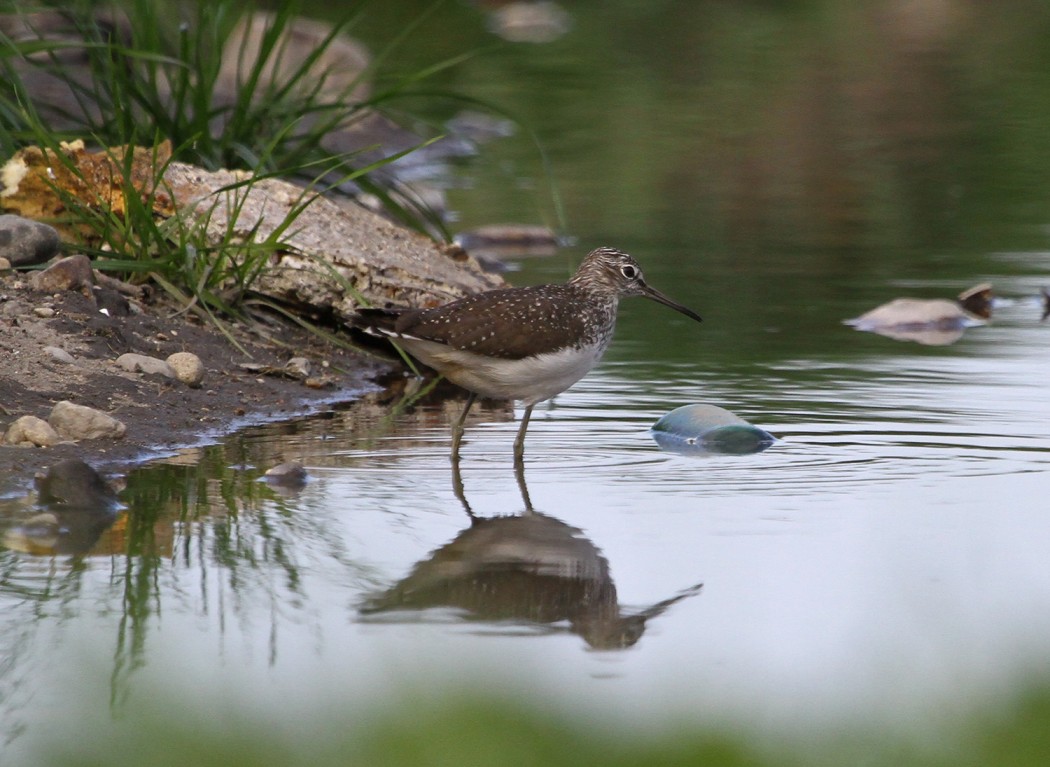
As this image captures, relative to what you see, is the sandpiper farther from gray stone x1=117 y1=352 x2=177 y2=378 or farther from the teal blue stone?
gray stone x1=117 y1=352 x2=177 y2=378

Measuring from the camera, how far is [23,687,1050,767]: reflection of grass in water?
366cm

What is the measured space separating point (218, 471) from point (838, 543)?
2494 mm

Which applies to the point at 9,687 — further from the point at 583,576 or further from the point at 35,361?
the point at 35,361

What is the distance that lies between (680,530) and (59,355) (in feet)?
10.3

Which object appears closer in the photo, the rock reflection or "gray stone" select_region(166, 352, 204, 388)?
the rock reflection

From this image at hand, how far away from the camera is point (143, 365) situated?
7691 mm

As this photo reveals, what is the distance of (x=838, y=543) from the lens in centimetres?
578

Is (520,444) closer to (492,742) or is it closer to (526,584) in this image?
(526,584)

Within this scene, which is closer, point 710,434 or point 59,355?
point 710,434

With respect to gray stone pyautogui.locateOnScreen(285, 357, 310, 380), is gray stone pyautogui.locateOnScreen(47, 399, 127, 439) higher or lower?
lower

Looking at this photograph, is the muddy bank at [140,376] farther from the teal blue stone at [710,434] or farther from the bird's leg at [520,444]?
the teal blue stone at [710,434]

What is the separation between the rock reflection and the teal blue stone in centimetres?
242

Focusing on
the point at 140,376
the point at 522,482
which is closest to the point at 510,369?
the point at 522,482

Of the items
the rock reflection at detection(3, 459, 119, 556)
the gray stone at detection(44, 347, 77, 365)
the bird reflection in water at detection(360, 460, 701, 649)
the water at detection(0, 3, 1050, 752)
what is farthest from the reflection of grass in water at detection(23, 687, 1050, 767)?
the gray stone at detection(44, 347, 77, 365)
